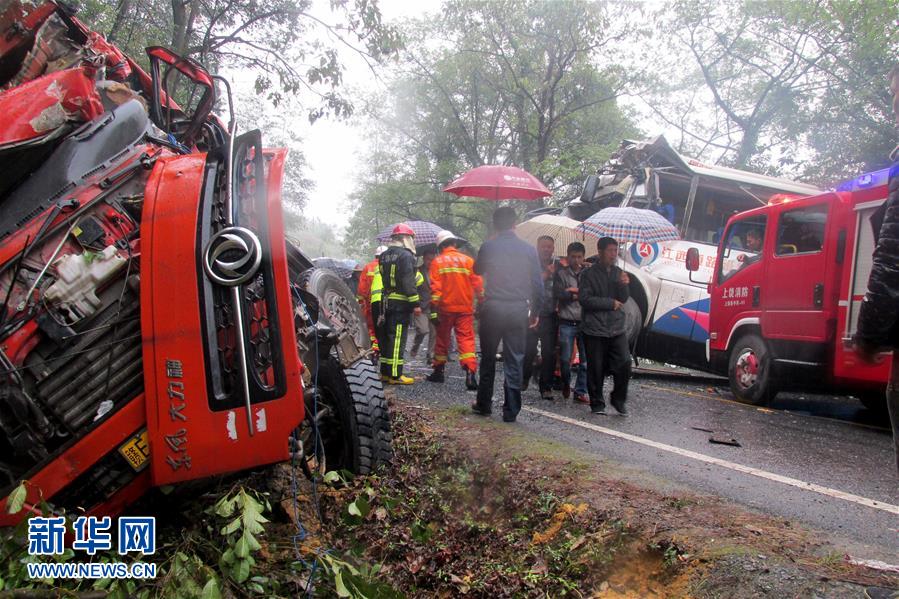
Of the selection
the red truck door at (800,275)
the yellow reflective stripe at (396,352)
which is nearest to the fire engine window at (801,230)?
the red truck door at (800,275)

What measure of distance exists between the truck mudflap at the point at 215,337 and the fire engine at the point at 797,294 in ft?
17.7

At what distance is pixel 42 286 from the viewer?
8.14ft

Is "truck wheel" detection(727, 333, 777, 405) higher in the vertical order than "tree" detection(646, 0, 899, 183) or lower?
lower

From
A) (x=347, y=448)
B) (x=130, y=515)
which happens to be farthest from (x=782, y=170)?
(x=130, y=515)

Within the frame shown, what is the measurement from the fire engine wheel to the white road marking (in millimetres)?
2298

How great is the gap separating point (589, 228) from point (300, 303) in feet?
19.9

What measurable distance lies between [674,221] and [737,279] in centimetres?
257

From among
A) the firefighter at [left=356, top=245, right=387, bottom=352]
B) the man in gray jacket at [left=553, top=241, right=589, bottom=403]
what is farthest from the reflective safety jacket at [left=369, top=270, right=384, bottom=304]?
the man in gray jacket at [left=553, top=241, right=589, bottom=403]

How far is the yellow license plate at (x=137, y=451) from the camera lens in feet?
→ 8.07

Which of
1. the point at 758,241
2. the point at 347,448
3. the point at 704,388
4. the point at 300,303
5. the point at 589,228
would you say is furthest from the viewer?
the point at 704,388

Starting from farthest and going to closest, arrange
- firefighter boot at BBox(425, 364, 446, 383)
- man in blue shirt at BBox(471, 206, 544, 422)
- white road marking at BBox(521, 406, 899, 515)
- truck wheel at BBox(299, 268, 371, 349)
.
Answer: firefighter boot at BBox(425, 364, 446, 383) → man in blue shirt at BBox(471, 206, 544, 422) → white road marking at BBox(521, 406, 899, 515) → truck wheel at BBox(299, 268, 371, 349)

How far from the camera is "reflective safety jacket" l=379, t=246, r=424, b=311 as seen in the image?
7.89 m

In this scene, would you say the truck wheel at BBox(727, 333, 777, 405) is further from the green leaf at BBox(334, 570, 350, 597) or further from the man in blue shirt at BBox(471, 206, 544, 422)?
the green leaf at BBox(334, 570, 350, 597)

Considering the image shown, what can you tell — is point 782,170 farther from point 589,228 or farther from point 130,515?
point 130,515
